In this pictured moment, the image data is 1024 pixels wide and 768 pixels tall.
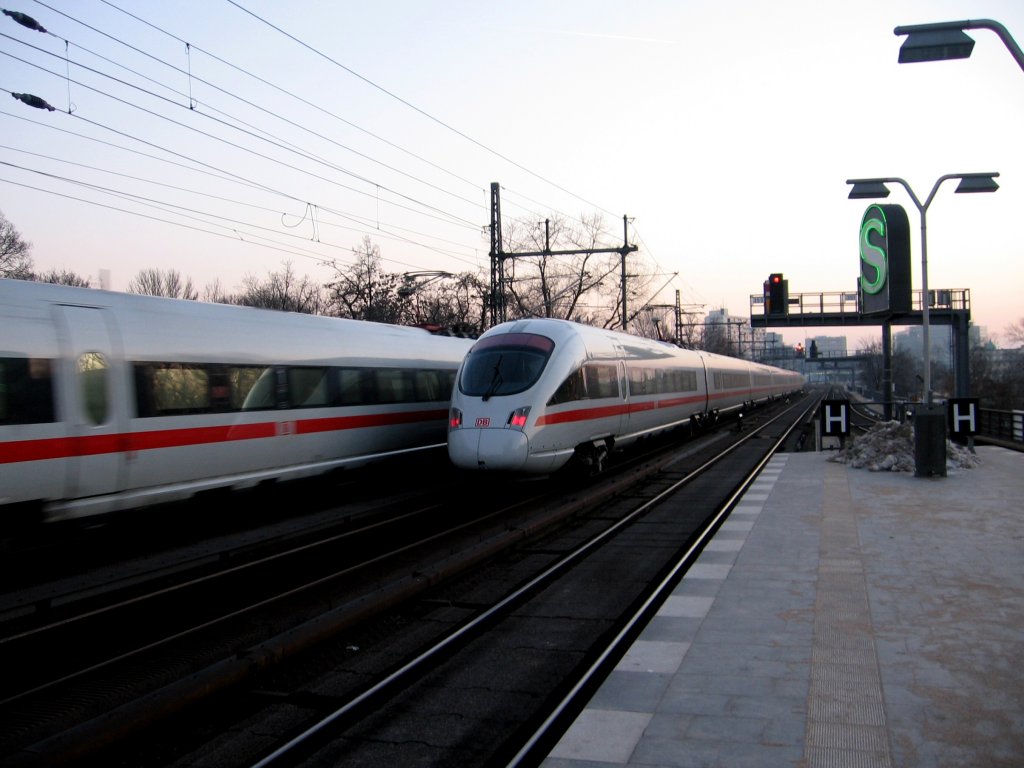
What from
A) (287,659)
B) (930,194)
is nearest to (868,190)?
(930,194)

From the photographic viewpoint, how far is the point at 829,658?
577cm

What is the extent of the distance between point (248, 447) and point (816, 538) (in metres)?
7.70

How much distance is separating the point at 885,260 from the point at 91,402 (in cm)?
1900

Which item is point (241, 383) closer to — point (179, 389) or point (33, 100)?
point (179, 389)

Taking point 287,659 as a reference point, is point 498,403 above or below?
above

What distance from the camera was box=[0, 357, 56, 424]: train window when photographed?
855cm

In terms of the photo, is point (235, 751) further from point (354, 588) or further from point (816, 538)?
point (816, 538)

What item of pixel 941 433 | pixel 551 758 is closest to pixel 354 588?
pixel 551 758

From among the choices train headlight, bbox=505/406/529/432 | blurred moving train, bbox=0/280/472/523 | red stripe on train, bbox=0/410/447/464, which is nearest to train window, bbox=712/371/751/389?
blurred moving train, bbox=0/280/472/523

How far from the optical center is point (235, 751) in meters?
4.68

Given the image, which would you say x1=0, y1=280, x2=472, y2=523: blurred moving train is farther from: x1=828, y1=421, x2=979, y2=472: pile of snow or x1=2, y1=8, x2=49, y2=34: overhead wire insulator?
x1=828, y1=421, x2=979, y2=472: pile of snow

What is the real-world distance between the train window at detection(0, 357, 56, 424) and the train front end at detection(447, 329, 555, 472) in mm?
5935

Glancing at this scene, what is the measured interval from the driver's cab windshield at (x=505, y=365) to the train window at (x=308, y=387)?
7.38 feet

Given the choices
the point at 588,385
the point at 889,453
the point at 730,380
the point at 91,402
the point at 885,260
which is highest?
the point at 885,260
